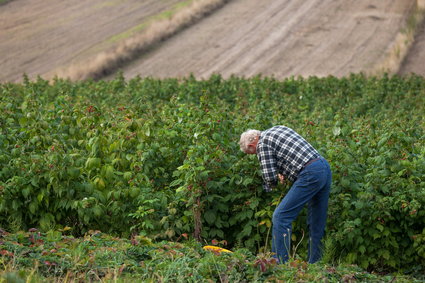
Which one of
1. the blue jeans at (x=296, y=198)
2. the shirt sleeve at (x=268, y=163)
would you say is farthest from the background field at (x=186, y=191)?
the shirt sleeve at (x=268, y=163)

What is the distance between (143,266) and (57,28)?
30.5 meters

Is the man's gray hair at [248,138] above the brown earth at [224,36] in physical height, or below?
above

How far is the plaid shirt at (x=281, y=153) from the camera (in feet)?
26.2

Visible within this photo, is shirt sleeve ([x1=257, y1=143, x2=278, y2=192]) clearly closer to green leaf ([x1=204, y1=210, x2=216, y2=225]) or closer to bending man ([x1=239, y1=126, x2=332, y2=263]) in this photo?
bending man ([x1=239, y1=126, x2=332, y2=263])

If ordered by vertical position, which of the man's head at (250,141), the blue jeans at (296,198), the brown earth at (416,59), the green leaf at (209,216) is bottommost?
the brown earth at (416,59)

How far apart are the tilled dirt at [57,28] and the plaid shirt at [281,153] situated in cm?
2269

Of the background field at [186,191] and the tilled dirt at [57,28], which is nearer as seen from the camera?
the background field at [186,191]

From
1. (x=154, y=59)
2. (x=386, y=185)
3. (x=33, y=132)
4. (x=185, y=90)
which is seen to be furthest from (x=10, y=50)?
(x=386, y=185)

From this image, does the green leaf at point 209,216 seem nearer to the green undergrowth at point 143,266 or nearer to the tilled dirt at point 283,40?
the green undergrowth at point 143,266

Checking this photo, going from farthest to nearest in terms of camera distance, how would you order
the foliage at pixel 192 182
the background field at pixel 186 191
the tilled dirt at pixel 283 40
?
1. the tilled dirt at pixel 283 40
2. the foliage at pixel 192 182
3. the background field at pixel 186 191

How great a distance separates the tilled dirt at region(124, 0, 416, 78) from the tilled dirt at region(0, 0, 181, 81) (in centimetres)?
317

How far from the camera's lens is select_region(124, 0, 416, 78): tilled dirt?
29.5 m

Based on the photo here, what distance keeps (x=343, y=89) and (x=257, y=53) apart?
13.7 m

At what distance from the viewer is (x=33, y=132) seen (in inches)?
374
